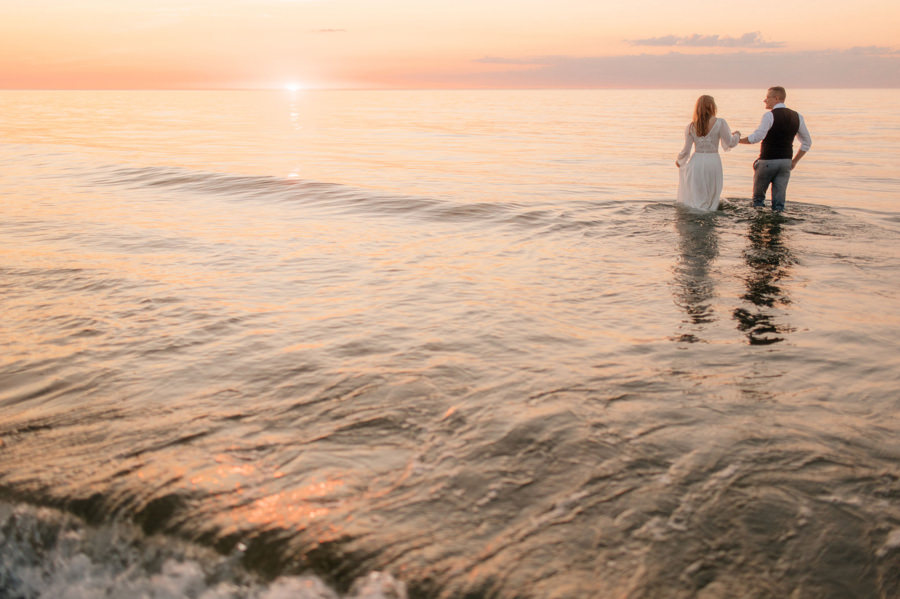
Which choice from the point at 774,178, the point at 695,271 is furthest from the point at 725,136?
the point at 695,271

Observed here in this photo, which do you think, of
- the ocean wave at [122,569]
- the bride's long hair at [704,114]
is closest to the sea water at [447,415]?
the ocean wave at [122,569]

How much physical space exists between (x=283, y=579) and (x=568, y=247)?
8.15 metres

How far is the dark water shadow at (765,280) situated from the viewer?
634 centimetres

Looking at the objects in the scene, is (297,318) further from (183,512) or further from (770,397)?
(770,397)

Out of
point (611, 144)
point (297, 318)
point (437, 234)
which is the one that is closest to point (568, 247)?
point (437, 234)

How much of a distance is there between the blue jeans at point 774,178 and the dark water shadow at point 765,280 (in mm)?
395

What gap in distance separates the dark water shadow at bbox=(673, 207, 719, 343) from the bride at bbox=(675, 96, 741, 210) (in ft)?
1.06

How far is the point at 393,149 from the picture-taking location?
30.0 meters

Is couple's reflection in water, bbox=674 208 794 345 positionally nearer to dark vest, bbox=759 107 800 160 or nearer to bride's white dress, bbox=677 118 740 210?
bride's white dress, bbox=677 118 740 210

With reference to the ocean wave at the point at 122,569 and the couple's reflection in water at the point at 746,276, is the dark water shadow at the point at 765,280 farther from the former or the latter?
the ocean wave at the point at 122,569

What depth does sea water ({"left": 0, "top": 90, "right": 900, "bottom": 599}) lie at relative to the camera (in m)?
3.15

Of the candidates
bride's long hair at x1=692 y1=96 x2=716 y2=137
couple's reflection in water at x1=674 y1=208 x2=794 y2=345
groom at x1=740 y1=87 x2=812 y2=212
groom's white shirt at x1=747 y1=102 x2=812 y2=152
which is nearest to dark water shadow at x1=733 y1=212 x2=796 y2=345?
couple's reflection in water at x1=674 y1=208 x2=794 y2=345

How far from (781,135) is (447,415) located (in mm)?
10069

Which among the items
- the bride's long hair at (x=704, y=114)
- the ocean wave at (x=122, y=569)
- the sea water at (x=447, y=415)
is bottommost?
the ocean wave at (x=122, y=569)
